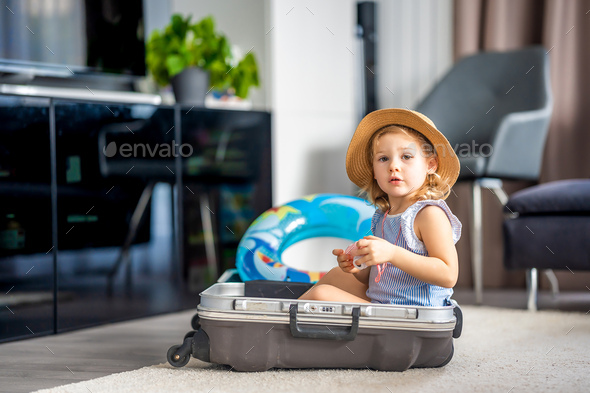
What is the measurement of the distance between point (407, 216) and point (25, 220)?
105cm

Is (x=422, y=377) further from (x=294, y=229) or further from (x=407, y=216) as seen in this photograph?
(x=294, y=229)

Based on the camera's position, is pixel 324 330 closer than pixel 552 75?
Yes

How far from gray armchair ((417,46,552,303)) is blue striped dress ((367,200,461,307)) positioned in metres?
0.90

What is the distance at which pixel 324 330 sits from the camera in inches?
45.9

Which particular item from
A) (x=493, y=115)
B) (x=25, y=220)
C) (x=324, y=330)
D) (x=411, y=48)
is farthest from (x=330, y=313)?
(x=411, y=48)

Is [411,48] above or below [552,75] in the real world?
above

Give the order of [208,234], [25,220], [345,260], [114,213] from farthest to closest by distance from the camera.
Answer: [208,234] < [114,213] < [25,220] < [345,260]

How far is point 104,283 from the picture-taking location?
1.84m

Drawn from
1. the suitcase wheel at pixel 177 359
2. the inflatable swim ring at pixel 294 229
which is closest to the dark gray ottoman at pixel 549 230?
the inflatable swim ring at pixel 294 229

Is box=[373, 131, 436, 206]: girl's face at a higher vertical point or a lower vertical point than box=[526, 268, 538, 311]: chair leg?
higher

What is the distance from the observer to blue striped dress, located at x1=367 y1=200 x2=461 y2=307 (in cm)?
123

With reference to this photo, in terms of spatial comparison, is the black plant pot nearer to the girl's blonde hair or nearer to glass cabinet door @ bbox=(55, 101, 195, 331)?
glass cabinet door @ bbox=(55, 101, 195, 331)

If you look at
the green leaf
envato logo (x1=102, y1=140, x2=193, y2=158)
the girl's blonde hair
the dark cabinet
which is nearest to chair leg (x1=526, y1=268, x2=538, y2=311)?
the girl's blonde hair

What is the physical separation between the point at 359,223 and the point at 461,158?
64 centimetres
